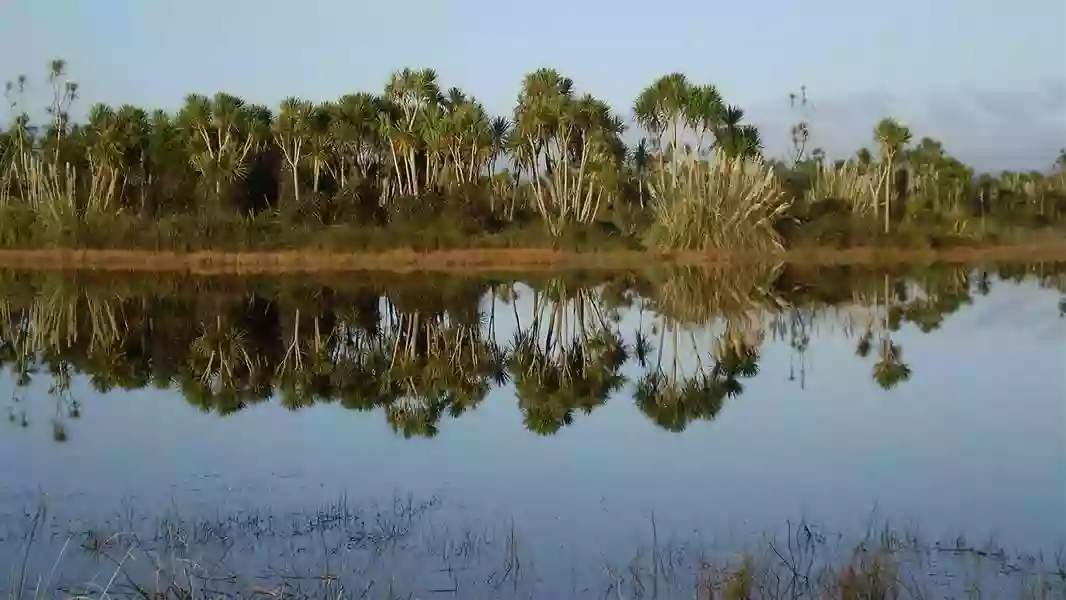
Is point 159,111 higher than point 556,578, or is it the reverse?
point 159,111

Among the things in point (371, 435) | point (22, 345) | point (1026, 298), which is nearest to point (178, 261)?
point (22, 345)

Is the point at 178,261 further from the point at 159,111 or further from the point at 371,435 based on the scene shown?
the point at 371,435

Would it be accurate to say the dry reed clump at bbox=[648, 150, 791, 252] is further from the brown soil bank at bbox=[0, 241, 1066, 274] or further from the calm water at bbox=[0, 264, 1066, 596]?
the calm water at bbox=[0, 264, 1066, 596]

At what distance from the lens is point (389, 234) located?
41.8 metres

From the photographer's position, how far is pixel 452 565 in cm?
732

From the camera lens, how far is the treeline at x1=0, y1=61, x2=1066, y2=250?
41500 millimetres

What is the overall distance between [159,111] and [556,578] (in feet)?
154

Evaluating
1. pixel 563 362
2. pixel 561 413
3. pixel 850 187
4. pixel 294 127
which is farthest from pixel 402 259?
pixel 561 413

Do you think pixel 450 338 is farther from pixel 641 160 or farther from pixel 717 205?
pixel 641 160

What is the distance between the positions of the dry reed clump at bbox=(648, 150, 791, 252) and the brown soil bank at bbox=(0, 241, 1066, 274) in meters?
0.50

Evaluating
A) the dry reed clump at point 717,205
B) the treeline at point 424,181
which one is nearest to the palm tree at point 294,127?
the treeline at point 424,181

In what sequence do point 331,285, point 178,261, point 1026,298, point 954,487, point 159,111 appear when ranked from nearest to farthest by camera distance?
1. point 954,487
2. point 1026,298
3. point 331,285
4. point 178,261
5. point 159,111

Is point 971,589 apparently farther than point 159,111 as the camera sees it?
No

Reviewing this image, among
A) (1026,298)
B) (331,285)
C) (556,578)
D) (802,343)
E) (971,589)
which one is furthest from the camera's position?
(331,285)
